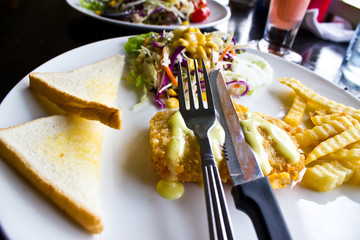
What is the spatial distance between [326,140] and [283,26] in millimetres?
2172

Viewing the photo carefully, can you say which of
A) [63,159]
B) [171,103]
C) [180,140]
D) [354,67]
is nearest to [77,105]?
[63,159]

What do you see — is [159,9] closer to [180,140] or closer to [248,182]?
[180,140]

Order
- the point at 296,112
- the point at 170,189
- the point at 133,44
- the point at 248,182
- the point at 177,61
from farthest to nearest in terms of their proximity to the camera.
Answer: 1. the point at 133,44
2. the point at 177,61
3. the point at 296,112
4. the point at 170,189
5. the point at 248,182

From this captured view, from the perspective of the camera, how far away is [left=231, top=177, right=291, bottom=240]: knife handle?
108 centimetres

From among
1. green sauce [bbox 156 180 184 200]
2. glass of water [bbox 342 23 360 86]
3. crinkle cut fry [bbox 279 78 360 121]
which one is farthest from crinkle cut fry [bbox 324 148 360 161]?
glass of water [bbox 342 23 360 86]

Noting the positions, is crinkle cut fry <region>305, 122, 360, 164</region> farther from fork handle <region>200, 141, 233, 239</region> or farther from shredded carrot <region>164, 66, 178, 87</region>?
shredded carrot <region>164, 66, 178, 87</region>

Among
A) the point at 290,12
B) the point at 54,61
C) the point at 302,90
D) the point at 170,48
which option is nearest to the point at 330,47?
the point at 290,12

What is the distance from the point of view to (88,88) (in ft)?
6.85

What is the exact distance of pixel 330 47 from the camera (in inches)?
160

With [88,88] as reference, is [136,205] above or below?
below

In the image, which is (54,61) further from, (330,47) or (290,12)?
(330,47)

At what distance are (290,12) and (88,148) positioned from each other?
9.75 feet

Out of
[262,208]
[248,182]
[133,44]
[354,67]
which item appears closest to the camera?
[262,208]

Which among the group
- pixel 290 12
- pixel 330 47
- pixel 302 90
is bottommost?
pixel 330 47
